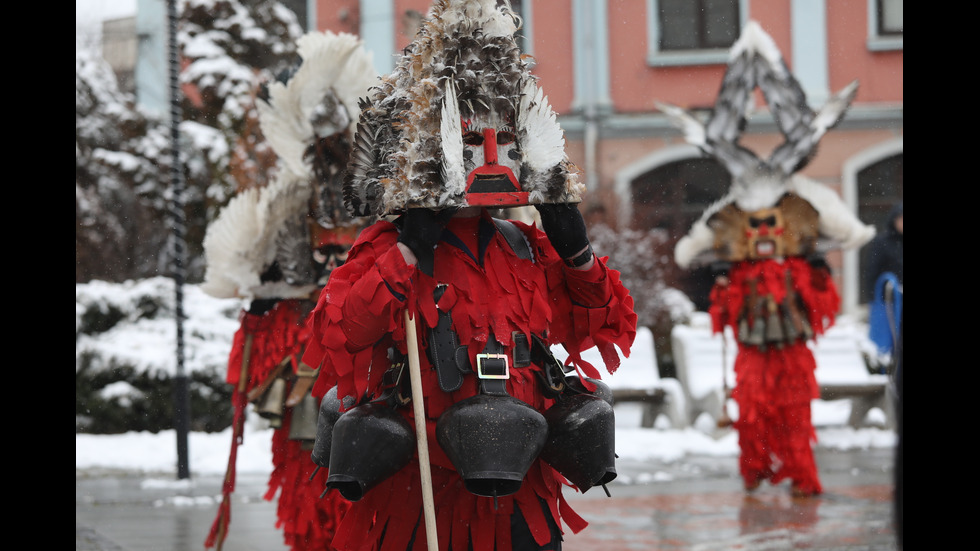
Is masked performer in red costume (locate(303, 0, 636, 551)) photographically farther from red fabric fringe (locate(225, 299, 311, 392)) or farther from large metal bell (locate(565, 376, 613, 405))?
red fabric fringe (locate(225, 299, 311, 392))

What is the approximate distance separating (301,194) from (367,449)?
2.41 m

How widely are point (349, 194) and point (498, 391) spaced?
0.92 metres

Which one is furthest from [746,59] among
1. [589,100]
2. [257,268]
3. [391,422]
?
[589,100]

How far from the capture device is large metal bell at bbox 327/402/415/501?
130 inches

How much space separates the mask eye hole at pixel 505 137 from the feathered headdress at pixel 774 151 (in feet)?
17.4

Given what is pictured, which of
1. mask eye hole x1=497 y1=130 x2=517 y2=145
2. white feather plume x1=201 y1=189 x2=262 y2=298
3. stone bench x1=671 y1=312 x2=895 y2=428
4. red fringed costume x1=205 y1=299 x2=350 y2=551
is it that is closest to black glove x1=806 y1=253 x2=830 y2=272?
stone bench x1=671 y1=312 x2=895 y2=428

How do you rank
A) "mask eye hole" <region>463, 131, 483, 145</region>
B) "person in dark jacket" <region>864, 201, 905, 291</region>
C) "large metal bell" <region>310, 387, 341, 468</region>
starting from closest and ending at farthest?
"mask eye hole" <region>463, 131, 483, 145</region> → "large metal bell" <region>310, 387, 341, 468</region> → "person in dark jacket" <region>864, 201, 905, 291</region>

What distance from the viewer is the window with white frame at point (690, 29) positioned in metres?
17.5

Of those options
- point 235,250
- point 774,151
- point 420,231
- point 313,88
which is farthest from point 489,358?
point 774,151

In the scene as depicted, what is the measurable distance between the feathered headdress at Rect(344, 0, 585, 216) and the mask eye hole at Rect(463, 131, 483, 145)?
0.06ft

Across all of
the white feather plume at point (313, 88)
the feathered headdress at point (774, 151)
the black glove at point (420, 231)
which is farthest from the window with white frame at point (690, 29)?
the black glove at point (420, 231)

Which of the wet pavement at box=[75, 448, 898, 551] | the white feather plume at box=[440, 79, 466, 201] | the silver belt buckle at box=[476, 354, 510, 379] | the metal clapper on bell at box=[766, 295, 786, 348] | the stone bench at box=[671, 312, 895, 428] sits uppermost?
the white feather plume at box=[440, 79, 466, 201]

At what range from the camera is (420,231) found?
341cm

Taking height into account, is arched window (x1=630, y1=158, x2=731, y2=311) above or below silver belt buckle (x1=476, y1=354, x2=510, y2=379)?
above
